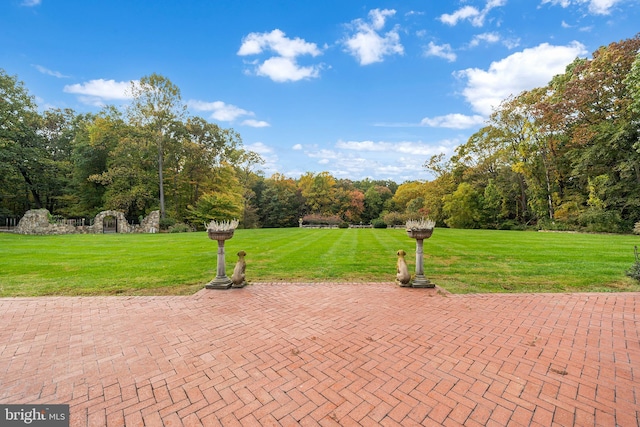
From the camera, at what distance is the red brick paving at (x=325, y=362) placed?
7.03 feet

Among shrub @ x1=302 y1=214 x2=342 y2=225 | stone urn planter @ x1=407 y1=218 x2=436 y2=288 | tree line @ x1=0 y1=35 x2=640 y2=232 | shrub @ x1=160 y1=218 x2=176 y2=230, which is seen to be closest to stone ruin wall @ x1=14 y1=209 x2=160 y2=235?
shrub @ x1=160 y1=218 x2=176 y2=230

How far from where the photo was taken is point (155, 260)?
9.02 meters

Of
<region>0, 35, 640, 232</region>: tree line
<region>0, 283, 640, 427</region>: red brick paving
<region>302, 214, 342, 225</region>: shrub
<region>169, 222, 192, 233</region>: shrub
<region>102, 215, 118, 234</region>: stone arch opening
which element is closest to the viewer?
<region>0, 283, 640, 427</region>: red brick paving

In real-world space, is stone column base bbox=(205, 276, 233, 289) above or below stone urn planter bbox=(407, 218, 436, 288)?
below

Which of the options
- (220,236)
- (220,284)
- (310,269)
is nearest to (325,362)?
(220,284)

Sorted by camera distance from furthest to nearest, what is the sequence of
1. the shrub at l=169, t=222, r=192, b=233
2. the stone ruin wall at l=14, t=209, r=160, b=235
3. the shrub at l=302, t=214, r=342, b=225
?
the shrub at l=302, t=214, r=342, b=225 < the shrub at l=169, t=222, r=192, b=233 < the stone ruin wall at l=14, t=209, r=160, b=235

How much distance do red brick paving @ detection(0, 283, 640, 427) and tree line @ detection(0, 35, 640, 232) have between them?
72.0 feet

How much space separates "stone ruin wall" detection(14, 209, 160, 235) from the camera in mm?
19781

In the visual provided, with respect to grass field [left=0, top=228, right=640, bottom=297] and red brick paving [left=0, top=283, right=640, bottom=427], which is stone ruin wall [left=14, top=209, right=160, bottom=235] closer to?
grass field [left=0, top=228, right=640, bottom=297]

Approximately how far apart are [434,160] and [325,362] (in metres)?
35.4

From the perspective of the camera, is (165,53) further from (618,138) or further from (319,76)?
(618,138)

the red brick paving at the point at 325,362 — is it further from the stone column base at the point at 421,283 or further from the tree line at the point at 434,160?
the tree line at the point at 434,160

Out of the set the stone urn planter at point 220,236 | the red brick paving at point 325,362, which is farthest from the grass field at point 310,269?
the red brick paving at point 325,362

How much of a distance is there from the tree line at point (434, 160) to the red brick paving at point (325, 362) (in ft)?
72.0
